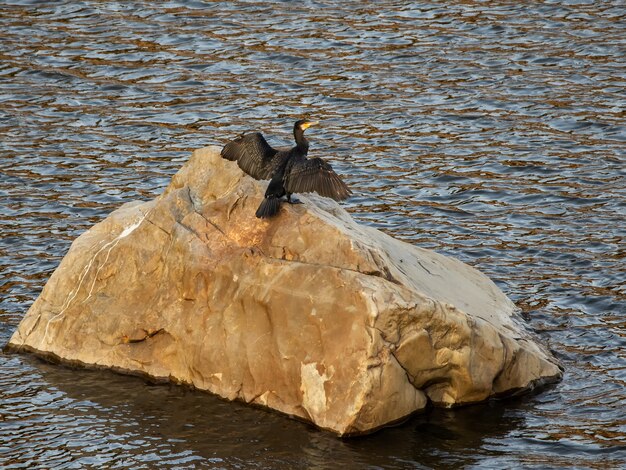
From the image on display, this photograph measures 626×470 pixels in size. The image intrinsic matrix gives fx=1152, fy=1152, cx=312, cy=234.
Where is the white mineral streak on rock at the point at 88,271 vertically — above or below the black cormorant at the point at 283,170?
below

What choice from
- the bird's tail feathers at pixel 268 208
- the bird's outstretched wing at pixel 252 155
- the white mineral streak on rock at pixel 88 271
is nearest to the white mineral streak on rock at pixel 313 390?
the bird's tail feathers at pixel 268 208

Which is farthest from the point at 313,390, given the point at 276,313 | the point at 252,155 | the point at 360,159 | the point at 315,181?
the point at 360,159

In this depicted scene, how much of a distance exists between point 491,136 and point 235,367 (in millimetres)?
8524

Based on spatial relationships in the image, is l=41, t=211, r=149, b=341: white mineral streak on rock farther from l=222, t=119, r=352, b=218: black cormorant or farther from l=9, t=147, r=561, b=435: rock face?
l=222, t=119, r=352, b=218: black cormorant

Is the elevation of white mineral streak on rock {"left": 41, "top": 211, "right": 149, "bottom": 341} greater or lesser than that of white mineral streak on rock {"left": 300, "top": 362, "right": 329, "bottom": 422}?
greater

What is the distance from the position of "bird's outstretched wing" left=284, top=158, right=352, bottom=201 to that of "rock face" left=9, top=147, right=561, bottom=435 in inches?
8.1

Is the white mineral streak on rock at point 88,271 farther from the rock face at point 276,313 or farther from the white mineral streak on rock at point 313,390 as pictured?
the white mineral streak on rock at point 313,390

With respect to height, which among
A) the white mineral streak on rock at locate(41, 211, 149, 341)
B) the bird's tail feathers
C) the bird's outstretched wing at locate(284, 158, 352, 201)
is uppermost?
the bird's outstretched wing at locate(284, 158, 352, 201)

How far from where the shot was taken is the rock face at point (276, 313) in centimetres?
977

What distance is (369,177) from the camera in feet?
53.9

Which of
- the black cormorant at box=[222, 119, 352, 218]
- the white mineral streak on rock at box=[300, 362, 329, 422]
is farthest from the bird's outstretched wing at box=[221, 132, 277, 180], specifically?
the white mineral streak on rock at box=[300, 362, 329, 422]

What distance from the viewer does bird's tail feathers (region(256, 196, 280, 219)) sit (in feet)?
34.1

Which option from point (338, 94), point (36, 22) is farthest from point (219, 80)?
point (36, 22)

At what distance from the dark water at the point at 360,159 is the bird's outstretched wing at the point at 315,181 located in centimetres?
204
